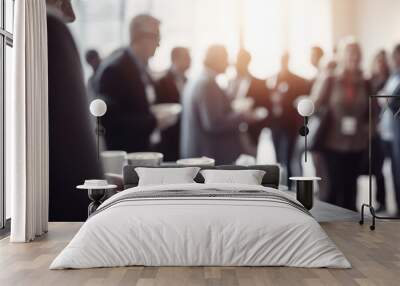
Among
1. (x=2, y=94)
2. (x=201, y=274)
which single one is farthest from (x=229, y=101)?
(x=201, y=274)

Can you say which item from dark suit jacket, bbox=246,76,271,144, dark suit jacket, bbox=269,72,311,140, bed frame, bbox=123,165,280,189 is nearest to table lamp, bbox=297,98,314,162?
dark suit jacket, bbox=269,72,311,140

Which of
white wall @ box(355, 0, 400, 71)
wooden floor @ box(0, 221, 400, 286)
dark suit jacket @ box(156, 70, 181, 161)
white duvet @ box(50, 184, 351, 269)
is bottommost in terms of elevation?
wooden floor @ box(0, 221, 400, 286)

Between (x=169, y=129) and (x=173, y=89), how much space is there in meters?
0.51

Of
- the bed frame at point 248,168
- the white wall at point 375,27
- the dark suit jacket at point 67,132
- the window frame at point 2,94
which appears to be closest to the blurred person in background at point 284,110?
the bed frame at point 248,168

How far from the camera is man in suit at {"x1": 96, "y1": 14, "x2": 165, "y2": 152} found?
24.2ft

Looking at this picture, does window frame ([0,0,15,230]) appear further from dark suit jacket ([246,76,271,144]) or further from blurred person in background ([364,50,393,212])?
blurred person in background ([364,50,393,212])

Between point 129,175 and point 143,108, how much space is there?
94cm

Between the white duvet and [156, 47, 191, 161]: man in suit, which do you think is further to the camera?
[156, 47, 191, 161]: man in suit

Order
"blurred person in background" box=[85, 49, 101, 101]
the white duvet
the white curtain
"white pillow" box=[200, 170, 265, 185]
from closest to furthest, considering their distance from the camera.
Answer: the white duvet < the white curtain < "white pillow" box=[200, 170, 265, 185] < "blurred person in background" box=[85, 49, 101, 101]

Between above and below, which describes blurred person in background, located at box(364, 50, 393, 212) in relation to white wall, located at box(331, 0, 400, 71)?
below

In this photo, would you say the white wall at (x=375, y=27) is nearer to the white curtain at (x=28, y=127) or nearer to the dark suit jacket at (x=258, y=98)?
the dark suit jacket at (x=258, y=98)

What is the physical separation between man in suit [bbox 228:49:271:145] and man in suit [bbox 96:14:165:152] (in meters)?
1.10

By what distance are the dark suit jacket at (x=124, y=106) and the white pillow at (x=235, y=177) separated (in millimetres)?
1135

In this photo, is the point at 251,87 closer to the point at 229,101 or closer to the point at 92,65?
the point at 229,101
